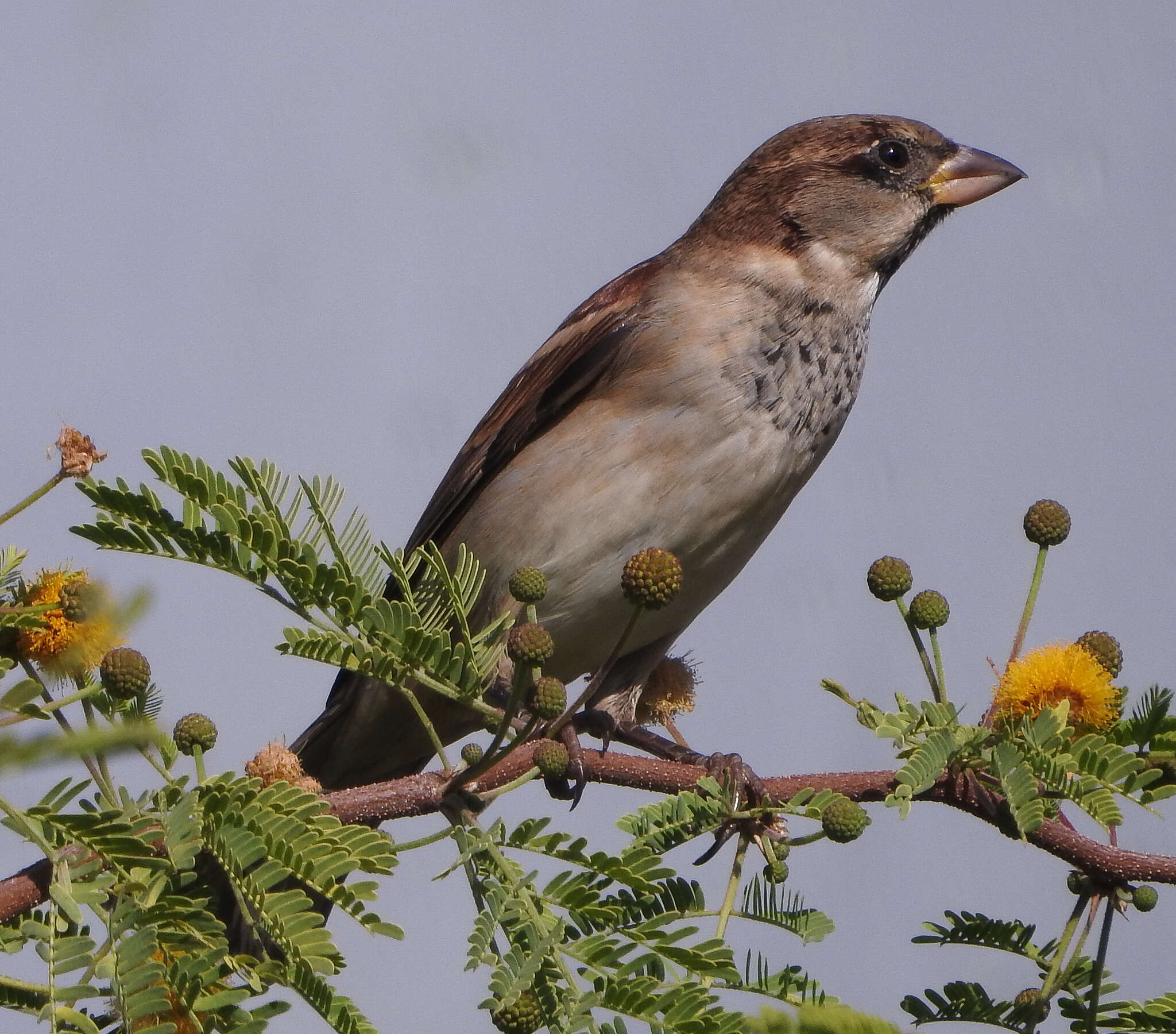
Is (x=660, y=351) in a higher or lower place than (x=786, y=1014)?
higher

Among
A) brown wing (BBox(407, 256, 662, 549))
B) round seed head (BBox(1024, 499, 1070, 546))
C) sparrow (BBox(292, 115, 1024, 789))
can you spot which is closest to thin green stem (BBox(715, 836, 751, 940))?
round seed head (BBox(1024, 499, 1070, 546))

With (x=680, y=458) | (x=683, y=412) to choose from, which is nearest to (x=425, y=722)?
(x=680, y=458)

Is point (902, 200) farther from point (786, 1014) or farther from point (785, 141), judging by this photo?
point (786, 1014)

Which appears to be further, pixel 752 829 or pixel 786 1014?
pixel 752 829

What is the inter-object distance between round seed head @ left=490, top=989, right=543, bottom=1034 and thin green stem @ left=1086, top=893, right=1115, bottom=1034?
3.78ft

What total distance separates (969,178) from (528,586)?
11.5 ft

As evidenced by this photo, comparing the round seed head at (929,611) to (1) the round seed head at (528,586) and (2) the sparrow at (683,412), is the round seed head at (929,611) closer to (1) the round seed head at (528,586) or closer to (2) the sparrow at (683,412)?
(1) the round seed head at (528,586)

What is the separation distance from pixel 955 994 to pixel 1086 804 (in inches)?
20.9

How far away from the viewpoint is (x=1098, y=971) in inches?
108

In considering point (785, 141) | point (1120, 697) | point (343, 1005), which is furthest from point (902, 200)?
point (343, 1005)

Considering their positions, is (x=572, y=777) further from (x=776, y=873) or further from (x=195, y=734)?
(x=195, y=734)

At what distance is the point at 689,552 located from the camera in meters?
4.78

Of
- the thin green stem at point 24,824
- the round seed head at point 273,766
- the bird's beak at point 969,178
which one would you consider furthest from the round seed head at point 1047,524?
the bird's beak at point 969,178

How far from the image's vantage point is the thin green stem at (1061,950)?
2697 millimetres
